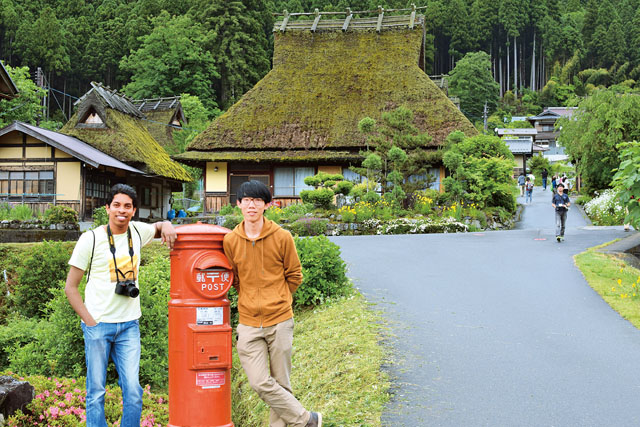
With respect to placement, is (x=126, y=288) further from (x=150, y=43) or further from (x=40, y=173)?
(x=150, y=43)

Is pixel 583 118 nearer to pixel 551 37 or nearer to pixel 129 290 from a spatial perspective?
pixel 129 290

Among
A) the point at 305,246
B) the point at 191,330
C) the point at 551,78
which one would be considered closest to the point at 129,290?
the point at 191,330

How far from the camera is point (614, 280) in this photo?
1086cm

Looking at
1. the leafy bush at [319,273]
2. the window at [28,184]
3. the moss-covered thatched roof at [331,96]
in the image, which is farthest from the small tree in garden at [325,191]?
the leafy bush at [319,273]

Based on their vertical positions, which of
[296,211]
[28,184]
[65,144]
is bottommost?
[296,211]

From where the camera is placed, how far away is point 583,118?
104 feet

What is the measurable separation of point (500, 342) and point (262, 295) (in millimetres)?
3757

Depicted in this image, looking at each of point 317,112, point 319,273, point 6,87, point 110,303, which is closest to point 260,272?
point 110,303

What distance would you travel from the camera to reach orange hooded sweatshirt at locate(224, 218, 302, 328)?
454 centimetres

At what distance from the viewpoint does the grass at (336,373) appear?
Result: 17.9ft

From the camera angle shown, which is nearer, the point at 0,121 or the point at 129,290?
the point at 129,290

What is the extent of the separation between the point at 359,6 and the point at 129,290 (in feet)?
240

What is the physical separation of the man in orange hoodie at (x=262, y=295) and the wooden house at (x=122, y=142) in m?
26.2

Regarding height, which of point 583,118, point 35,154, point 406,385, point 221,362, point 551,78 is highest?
point 551,78
